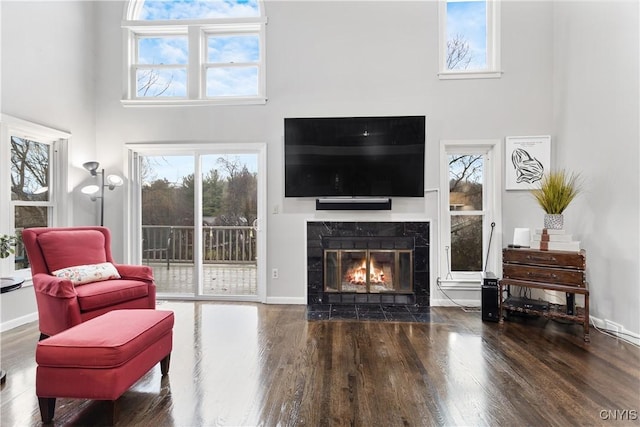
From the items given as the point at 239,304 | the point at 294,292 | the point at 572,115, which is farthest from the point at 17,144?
the point at 572,115

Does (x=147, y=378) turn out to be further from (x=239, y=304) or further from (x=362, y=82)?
(x=362, y=82)

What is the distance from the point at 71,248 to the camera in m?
2.96

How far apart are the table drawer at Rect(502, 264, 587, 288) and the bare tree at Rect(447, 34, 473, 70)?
2614 millimetres

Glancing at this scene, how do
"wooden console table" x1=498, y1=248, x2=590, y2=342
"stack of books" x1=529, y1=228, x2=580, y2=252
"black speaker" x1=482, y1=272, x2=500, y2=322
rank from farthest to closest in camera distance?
"black speaker" x1=482, y1=272, x2=500, y2=322
"stack of books" x1=529, y1=228, x2=580, y2=252
"wooden console table" x1=498, y1=248, x2=590, y2=342

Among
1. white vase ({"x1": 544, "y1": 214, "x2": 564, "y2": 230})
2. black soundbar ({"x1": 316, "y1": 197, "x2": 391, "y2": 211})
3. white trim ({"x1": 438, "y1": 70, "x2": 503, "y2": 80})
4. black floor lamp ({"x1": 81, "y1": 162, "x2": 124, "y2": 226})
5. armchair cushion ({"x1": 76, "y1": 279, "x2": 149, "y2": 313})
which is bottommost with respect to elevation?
armchair cushion ({"x1": 76, "y1": 279, "x2": 149, "y2": 313})

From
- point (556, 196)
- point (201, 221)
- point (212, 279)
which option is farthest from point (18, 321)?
point (556, 196)

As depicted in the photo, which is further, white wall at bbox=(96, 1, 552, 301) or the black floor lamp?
white wall at bbox=(96, 1, 552, 301)

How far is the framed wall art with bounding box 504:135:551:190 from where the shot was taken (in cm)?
381

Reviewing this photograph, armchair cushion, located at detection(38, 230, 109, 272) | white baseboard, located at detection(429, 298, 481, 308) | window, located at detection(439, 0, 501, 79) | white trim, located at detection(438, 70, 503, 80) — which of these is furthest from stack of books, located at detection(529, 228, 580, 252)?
armchair cushion, located at detection(38, 230, 109, 272)

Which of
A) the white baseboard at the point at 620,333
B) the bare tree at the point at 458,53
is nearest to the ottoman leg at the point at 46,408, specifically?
the white baseboard at the point at 620,333

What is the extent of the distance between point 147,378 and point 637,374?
356cm

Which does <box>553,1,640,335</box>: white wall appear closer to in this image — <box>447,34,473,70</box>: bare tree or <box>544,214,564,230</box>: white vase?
<box>544,214,564,230</box>: white vase

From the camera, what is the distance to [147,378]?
86.1 inches

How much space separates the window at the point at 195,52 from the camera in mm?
A: 4113
